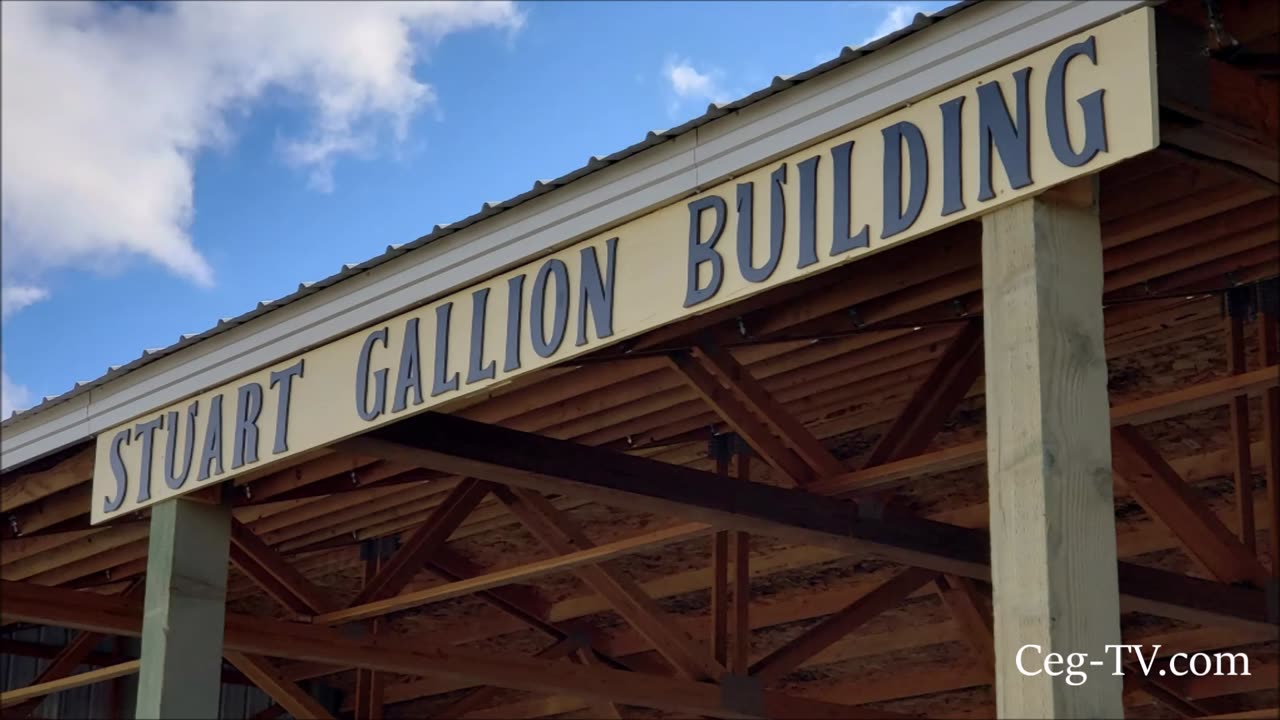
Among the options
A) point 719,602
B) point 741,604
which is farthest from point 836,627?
point 719,602

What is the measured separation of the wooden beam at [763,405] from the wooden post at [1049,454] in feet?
11.1

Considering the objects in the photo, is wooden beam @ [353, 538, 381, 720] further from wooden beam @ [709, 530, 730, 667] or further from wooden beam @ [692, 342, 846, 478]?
wooden beam @ [692, 342, 846, 478]

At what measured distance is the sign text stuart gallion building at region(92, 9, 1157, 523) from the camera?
481cm

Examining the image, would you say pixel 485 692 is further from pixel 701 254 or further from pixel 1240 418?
pixel 701 254

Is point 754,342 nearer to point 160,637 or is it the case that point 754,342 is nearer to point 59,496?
point 160,637

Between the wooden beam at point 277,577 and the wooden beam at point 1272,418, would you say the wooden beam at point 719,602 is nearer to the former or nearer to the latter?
the wooden beam at point 277,577

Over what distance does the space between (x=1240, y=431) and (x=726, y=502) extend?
2.64 m

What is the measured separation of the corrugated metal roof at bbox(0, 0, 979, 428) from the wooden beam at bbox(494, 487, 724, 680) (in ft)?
8.87

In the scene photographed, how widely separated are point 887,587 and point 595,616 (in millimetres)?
4224

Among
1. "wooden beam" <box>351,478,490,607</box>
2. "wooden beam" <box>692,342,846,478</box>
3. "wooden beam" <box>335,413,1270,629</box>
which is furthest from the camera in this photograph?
"wooden beam" <box>351,478,490,607</box>

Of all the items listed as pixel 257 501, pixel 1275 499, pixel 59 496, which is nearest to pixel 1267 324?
pixel 1275 499

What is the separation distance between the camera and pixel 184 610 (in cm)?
771

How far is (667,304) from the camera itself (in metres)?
5.92

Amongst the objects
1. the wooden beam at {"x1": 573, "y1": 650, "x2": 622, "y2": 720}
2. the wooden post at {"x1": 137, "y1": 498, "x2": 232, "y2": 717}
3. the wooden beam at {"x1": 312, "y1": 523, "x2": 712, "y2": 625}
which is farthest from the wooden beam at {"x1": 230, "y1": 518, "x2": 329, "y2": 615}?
the wooden beam at {"x1": 573, "y1": 650, "x2": 622, "y2": 720}
